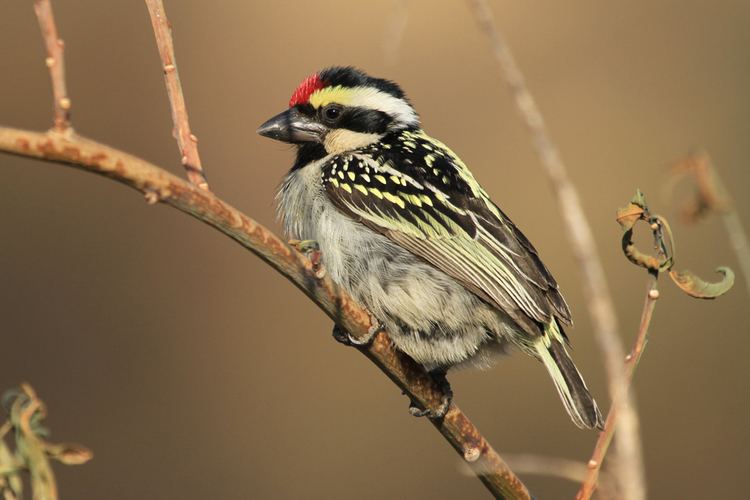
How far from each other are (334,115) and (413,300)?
1.10m

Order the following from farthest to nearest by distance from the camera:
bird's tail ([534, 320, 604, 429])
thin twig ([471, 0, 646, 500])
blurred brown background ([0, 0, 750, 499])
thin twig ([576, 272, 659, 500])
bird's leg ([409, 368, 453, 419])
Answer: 1. blurred brown background ([0, 0, 750, 499])
2. bird's tail ([534, 320, 604, 429])
3. bird's leg ([409, 368, 453, 419])
4. thin twig ([576, 272, 659, 500])
5. thin twig ([471, 0, 646, 500])

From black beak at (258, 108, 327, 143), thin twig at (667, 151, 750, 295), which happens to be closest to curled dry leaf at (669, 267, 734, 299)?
thin twig at (667, 151, 750, 295)

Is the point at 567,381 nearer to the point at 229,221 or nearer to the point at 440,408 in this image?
the point at 440,408

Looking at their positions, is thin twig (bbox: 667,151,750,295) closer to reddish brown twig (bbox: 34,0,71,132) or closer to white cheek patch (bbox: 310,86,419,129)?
→ reddish brown twig (bbox: 34,0,71,132)

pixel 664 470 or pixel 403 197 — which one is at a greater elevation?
pixel 664 470

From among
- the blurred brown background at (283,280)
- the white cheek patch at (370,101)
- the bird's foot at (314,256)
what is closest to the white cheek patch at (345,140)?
the white cheek patch at (370,101)

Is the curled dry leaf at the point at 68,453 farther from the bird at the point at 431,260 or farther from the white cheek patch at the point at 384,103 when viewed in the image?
the white cheek patch at the point at 384,103

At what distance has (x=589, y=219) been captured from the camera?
7785 mm

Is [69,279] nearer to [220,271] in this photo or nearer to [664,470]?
[220,271]

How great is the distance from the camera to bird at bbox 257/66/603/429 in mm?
3484

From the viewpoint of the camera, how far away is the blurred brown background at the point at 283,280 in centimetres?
686

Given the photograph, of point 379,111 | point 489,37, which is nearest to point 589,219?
point 379,111

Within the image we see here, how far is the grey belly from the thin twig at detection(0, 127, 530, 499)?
125 mm

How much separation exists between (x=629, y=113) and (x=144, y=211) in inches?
154
